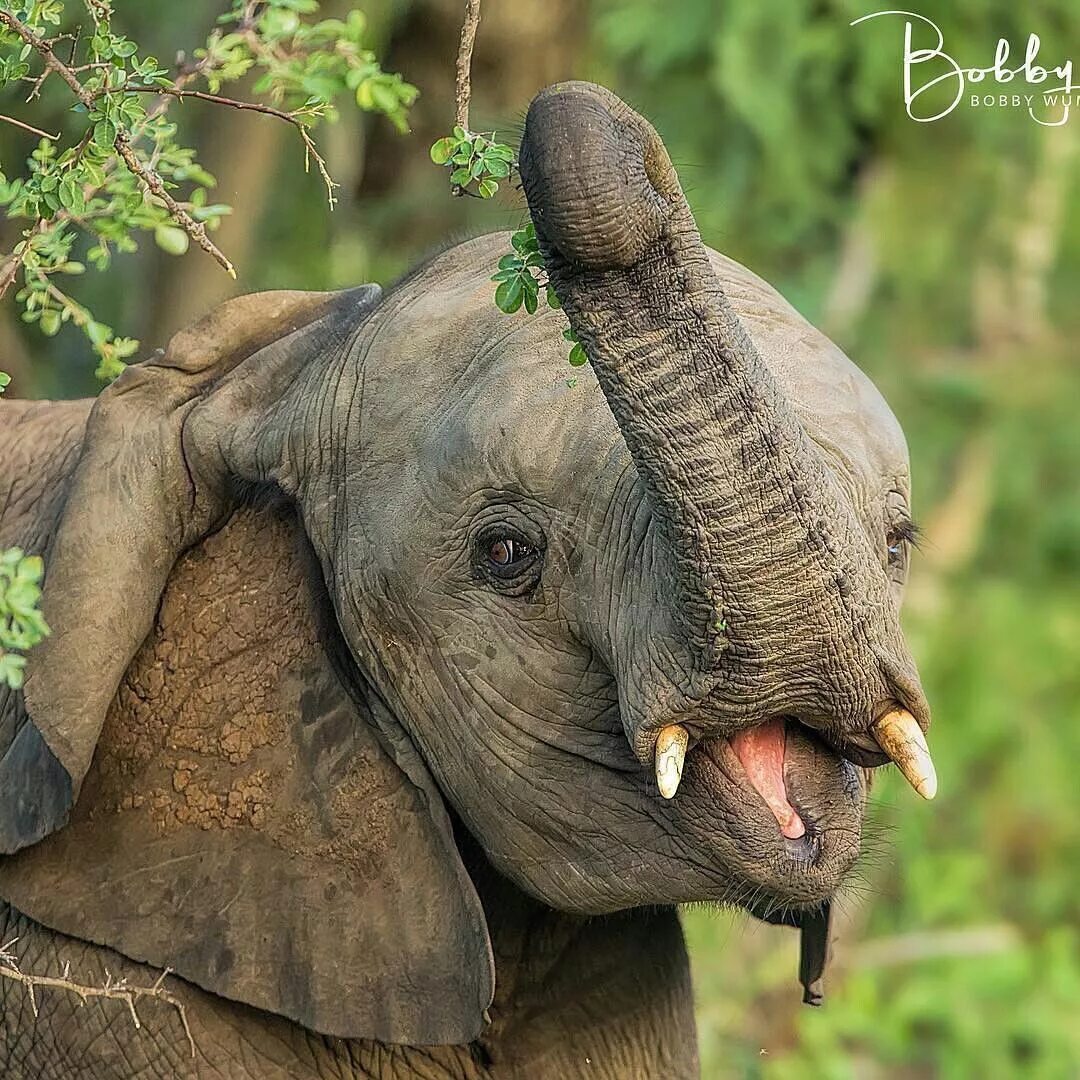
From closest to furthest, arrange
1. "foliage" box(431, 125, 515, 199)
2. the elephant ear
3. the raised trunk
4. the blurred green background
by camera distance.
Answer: the raised trunk < "foliage" box(431, 125, 515, 199) < the elephant ear < the blurred green background

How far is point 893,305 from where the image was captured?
9812mm

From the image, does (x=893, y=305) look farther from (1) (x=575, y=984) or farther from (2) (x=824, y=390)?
(2) (x=824, y=390)

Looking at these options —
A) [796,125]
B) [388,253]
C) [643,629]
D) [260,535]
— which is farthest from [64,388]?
[643,629]

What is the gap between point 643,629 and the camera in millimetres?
3018

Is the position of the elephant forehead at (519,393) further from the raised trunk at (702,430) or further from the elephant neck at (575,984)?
the elephant neck at (575,984)

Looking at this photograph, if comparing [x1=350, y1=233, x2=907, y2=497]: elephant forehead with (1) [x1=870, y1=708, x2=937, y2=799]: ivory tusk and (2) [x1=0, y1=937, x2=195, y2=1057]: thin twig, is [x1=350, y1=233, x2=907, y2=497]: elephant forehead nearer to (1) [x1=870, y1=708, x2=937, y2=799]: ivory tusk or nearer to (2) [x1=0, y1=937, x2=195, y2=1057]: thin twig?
(1) [x1=870, y1=708, x2=937, y2=799]: ivory tusk

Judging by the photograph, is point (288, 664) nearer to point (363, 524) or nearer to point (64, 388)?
point (363, 524)

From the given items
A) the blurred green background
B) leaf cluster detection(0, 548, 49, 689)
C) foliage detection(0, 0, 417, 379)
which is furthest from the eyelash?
the blurred green background

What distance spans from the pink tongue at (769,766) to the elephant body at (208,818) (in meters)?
0.73

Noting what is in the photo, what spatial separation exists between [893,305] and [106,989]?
6952mm

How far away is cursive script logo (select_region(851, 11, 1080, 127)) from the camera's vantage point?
8336mm

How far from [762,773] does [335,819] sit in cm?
82

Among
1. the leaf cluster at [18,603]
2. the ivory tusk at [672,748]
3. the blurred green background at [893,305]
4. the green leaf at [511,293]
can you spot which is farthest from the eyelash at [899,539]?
the blurred green background at [893,305]

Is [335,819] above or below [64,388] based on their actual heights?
above
